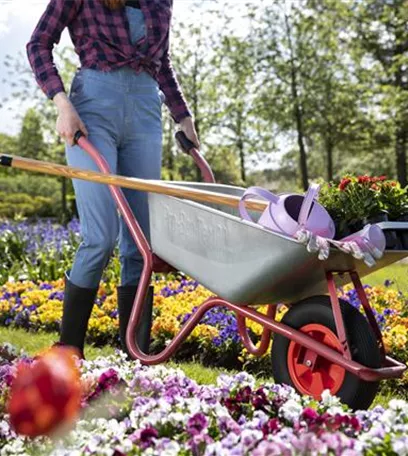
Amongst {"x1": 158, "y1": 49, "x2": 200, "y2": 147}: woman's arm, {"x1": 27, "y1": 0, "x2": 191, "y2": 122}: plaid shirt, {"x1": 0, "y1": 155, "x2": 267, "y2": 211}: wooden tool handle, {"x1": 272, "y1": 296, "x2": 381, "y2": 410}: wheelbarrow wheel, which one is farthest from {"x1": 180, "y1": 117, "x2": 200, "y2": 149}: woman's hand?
{"x1": 272, "y1": 296, "x2": 381, "y2": 410}: wheelbarrow wheel

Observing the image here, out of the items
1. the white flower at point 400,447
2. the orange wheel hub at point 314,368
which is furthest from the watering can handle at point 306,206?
the white flower at point 400,447

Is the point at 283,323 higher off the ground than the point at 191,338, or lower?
higher

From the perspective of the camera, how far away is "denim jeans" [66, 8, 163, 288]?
11.0 feet

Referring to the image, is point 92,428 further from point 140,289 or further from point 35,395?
point 140,289

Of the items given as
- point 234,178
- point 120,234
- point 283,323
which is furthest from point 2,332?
point 234,178

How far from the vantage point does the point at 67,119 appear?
126 inches

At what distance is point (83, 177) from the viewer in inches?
119

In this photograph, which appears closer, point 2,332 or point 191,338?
point 191,338

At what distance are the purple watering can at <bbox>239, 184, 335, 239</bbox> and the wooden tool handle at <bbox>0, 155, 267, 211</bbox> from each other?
6 centimetres

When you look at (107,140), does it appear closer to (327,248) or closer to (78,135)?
(78,135)

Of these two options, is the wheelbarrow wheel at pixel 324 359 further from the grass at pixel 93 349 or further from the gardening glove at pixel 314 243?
the grass at pixel 93 349

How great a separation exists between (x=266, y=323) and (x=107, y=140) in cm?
116

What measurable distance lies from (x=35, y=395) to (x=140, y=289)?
39.6 inches

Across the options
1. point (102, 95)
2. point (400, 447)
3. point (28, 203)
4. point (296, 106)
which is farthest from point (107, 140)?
point (28, 203)
